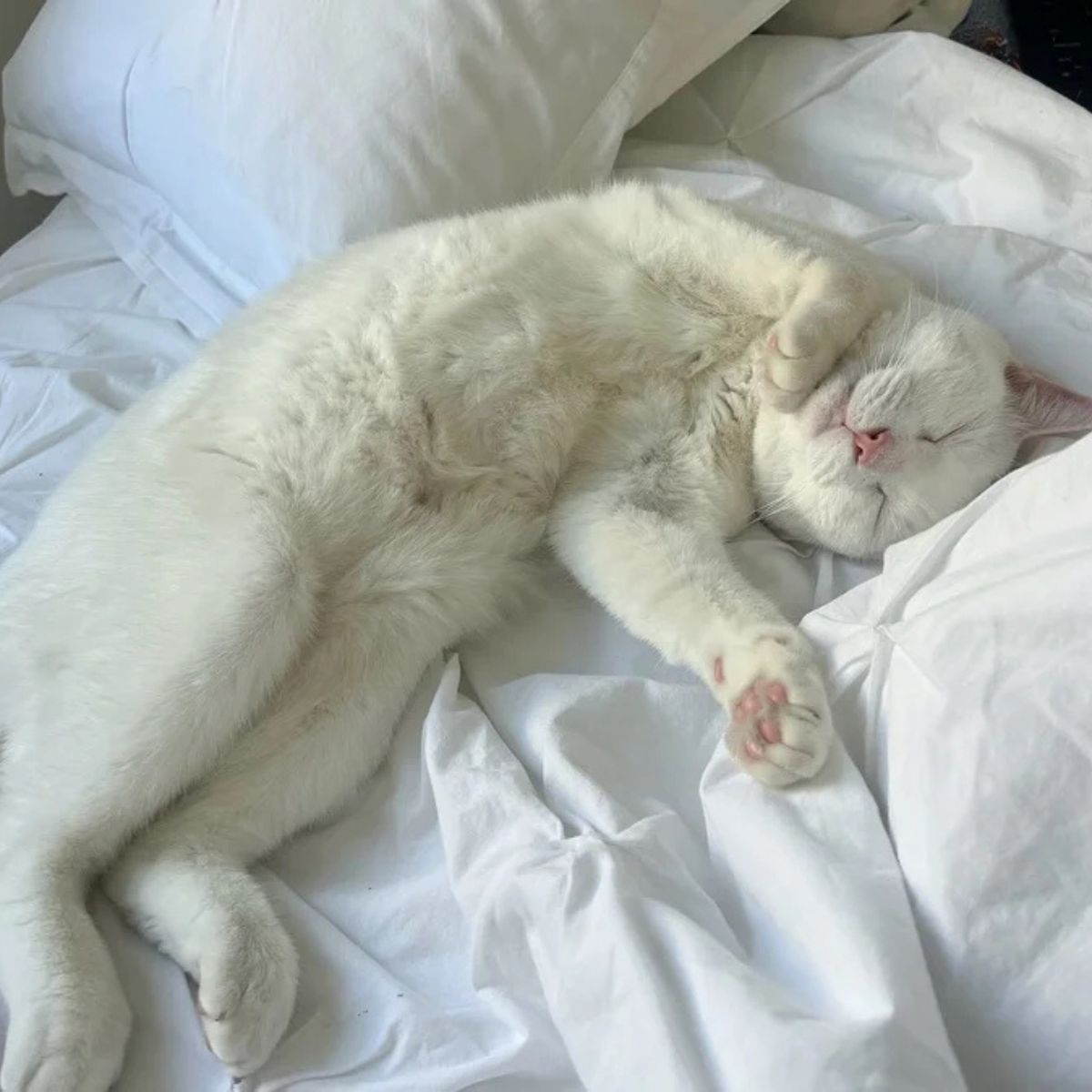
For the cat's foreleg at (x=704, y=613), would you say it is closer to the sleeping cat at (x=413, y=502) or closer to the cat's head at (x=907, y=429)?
the sleeping cat at (x=413, y=502)

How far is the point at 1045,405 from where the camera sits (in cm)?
122

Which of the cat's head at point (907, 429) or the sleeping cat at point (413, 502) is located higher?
the sleeping cat at point (413, 502)

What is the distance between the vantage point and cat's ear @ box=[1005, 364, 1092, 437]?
1.18m

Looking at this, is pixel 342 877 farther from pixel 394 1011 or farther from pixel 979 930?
pixel 979 930

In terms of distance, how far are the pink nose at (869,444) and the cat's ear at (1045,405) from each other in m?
0.17

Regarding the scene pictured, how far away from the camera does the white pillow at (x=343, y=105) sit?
140 centimetres

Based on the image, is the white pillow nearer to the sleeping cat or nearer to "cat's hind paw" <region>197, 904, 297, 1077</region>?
the sleeping cat

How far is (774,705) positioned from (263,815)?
1.73ft

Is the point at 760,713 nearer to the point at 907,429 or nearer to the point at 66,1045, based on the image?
the point at 907,429

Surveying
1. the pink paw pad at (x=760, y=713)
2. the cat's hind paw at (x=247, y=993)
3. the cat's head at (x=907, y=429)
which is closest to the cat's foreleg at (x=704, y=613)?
the pink paw pad at (x=760, y=713)

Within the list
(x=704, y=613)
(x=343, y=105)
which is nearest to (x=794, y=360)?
(x=704, y=613)

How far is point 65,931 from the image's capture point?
3.17 feet

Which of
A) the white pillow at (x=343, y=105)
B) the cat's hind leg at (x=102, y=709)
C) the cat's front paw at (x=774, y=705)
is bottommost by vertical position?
the cat's front paw at (x=774, y=705)

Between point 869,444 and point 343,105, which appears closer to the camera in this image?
point 869,444
